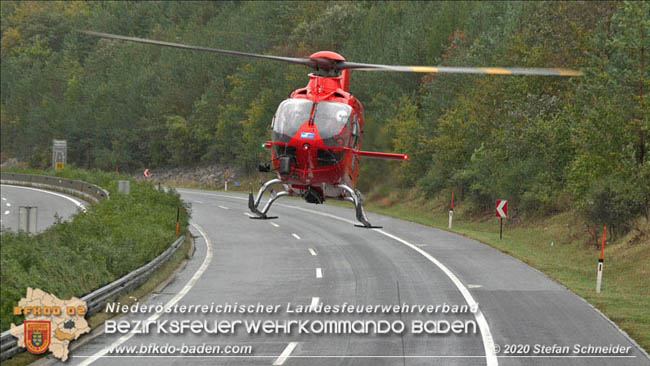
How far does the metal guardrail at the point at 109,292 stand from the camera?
15.4 m

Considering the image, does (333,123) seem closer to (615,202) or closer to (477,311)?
(477,311)

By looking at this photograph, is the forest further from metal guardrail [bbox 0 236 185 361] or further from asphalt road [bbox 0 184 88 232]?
asphalt road [bbox 0 184 88 232]

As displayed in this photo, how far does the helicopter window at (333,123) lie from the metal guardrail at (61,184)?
101 feet

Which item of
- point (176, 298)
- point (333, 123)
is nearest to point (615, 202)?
point (176, 298)

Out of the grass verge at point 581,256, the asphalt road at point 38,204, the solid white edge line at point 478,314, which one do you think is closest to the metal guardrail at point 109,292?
the grass verge at point 581,256

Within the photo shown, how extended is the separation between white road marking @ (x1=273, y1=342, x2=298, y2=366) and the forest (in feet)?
25.9

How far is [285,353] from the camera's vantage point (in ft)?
55.9

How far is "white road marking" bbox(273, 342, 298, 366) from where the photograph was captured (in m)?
16.3

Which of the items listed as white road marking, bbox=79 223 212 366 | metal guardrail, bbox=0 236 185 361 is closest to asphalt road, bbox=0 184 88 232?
white road marking, bbox=79 223 212 366

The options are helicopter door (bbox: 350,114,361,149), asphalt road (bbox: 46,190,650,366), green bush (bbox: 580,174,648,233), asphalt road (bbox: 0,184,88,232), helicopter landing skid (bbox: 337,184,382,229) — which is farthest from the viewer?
asphalt road (bbox: 0,184,88,232)

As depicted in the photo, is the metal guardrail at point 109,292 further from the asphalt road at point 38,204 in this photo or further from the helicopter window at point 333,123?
the asphalt road at point 38,204

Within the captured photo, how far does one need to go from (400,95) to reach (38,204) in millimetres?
29789

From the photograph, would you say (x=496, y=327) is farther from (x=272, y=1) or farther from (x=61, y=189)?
(x=272, y=1)

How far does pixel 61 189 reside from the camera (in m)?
64.2
